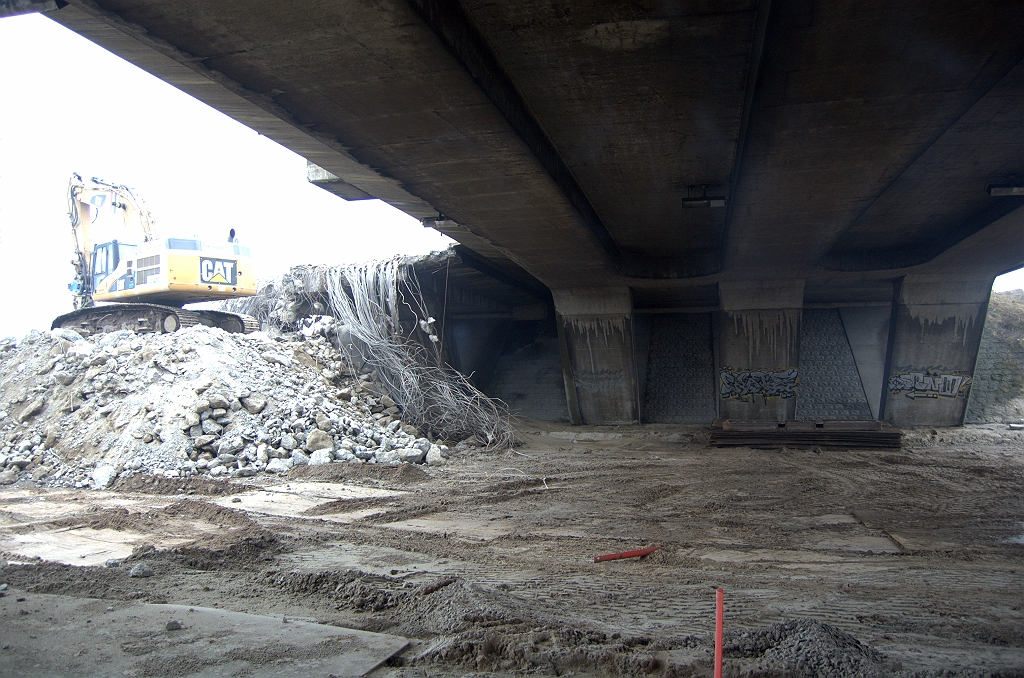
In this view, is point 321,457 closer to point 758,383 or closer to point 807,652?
point 807,652

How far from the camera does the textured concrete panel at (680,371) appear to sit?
16781 millimetres

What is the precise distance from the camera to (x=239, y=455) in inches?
360

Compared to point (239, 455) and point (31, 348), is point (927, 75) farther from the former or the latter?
point (31, 348)

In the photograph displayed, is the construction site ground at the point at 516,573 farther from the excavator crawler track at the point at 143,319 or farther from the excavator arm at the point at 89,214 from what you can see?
the excavator arm at the point at 89,214

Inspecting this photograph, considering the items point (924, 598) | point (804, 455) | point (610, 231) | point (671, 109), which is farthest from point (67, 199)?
point (924, 598)

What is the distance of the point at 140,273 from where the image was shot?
14836mm

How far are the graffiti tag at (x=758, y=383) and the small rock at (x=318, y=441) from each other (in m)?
9.81

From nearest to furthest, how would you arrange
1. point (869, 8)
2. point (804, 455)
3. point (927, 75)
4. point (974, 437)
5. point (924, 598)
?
point (924, 598) < point (869, 8) < point (927, 75) < point (804, 455) < point (974, 437)

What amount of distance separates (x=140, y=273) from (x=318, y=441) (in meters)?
8.22

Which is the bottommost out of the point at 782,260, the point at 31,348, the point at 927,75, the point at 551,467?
the point at 551,467

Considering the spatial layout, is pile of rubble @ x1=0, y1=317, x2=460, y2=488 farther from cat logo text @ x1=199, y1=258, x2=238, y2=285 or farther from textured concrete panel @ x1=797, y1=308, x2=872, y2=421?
textured concrete panel @ x1=797, y1=308, x2=872, y2=421

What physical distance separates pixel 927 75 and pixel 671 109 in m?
2.14

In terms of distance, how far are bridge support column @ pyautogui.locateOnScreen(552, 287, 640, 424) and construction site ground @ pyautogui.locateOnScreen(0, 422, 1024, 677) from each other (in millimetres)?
6675

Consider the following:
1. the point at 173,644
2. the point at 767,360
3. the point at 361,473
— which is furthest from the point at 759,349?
the point at 173,644
